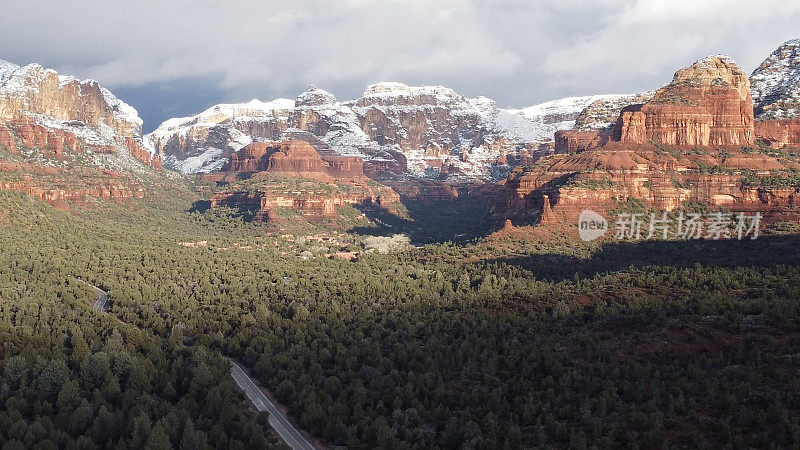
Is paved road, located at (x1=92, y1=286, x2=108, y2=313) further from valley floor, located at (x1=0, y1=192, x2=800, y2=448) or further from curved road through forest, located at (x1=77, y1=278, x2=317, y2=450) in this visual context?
curved road through forest, located at (x1=77, y1=278, x2=317, y2=450)

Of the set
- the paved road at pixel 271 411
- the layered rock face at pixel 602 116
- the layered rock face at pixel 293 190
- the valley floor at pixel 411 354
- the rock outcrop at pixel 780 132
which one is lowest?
the paved road at pixel 271 411

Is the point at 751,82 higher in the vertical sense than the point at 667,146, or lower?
higher

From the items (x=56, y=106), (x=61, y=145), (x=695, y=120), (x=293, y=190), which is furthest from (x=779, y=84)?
(x=56, y=106)

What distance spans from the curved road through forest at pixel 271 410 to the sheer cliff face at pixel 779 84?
12158 centimetres

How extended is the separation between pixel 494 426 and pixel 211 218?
133730 millimetres

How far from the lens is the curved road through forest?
36.9 metres

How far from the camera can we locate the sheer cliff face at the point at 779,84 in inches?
5037

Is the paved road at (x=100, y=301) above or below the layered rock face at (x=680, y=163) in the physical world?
below

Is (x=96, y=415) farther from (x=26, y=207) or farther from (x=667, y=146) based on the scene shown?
(x=667, y=146)

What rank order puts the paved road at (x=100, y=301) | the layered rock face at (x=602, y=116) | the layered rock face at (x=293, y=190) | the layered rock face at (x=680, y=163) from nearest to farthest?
the paved road at (x=100, y=301) → the layered rock face at (x=680, y=163) → the layered rock face at (x=293, y=190) → the layered rock face at (x=602, y=116)

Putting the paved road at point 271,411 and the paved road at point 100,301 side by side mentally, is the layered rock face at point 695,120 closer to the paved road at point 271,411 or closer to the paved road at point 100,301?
the paved road at point 100,301

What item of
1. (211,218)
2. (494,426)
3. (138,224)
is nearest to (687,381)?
(494,426)

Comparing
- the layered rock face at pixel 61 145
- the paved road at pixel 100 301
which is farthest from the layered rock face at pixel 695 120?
the layered rock face at pixel 61 145

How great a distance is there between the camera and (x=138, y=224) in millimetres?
130750
